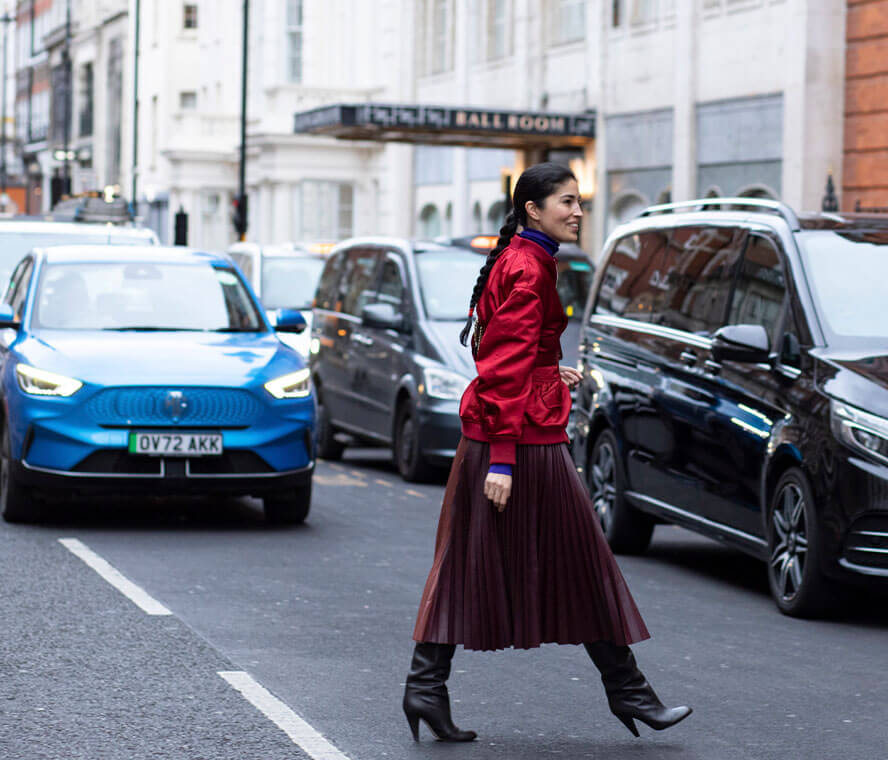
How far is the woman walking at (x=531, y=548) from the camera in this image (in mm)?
6098

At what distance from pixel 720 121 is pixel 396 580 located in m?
21.0

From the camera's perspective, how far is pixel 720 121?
98.4ft

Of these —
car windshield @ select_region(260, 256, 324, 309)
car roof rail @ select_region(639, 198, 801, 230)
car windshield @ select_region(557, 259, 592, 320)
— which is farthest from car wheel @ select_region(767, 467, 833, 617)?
car windshield @ select_region(260, 256, 324, 309)

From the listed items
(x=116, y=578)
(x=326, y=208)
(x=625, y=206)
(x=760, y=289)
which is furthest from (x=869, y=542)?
(x=326, y=208)

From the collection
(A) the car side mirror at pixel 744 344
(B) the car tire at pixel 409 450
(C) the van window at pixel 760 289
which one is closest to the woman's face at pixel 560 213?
(A) the car side mirror at pixel 744 344

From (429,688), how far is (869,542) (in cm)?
309

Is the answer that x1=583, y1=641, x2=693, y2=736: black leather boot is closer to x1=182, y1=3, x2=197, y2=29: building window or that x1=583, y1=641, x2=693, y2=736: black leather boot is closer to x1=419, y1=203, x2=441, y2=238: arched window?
x1=419, y1=203, x2=441, y2=238: arched window

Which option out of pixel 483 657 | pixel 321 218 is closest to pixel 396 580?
pixel 483 657

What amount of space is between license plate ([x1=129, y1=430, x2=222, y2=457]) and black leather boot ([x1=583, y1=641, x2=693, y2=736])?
5.78 meters

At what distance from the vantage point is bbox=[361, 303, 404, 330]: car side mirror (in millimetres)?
15656

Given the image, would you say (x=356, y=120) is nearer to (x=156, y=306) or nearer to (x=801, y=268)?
(x=156, y=306)

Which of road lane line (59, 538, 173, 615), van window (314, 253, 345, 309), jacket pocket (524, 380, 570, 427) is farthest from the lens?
van window (314, 253, 345, 309)

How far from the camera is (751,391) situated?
963cm

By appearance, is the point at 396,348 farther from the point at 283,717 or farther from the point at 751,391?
the point at 283,717
